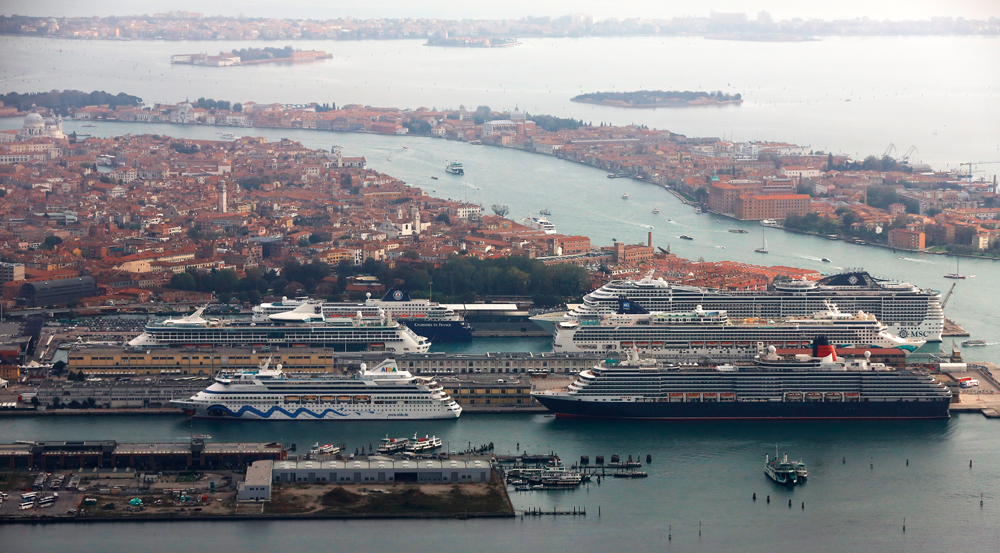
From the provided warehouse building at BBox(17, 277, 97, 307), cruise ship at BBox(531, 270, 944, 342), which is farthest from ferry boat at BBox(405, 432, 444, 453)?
warehouse building at BBox(17, 277, 97, 307)

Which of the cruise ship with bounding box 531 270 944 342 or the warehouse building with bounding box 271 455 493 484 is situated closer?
the warehouse building with bounding box 271 455 493 484

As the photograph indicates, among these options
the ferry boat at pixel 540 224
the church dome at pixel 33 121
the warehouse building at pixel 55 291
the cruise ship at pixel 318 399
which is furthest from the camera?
the church dome at pixel 33 121

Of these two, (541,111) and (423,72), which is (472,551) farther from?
(423,72)

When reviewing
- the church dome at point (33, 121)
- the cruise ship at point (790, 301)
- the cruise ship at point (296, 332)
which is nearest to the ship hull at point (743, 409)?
the cruise ship at point (296, 332)

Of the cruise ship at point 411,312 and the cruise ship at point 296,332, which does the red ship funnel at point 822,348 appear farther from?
the cruise ship at point 411,312

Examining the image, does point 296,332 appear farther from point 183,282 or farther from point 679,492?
point 679,492

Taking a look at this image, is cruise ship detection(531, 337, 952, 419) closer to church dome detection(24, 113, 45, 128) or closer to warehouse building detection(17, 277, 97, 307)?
warehouse building detection(17, 277, 97, 307)

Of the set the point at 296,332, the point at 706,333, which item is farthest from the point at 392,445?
the point at 706,333

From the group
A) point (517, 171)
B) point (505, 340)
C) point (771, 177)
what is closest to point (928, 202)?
point (771, 177)
